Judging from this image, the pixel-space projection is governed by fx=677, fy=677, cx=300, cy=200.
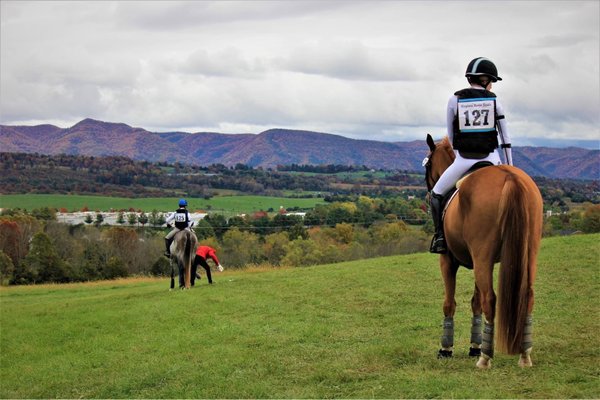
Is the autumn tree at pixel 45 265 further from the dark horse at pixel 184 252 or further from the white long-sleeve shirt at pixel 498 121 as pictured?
the white long-sleeve shirt at pixel 498 121

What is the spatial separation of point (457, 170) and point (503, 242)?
1520 mm

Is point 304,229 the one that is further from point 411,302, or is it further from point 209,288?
point 411,302

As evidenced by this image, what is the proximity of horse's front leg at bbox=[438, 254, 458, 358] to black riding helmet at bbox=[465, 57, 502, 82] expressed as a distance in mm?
2566

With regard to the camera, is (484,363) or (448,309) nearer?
(484,363)

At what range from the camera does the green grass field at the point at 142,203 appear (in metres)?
112

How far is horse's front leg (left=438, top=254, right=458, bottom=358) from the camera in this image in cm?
950

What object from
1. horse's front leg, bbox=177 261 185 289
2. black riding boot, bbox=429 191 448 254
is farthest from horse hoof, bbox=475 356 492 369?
horse's front leg, bbox=177 261 185 289

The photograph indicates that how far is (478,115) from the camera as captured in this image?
355 inches

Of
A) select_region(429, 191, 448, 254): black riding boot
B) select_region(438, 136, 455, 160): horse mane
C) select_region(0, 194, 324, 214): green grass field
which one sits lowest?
select_region(0, 194, 324, 214): green grass field

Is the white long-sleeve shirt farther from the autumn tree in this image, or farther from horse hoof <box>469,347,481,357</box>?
the autumn tree

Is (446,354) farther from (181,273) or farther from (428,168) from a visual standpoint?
(181,273)

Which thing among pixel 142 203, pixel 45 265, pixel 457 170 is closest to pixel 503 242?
pixel 457 170

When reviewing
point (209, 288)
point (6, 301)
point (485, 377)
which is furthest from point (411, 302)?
point (6, 301)

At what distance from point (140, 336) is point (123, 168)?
155m
